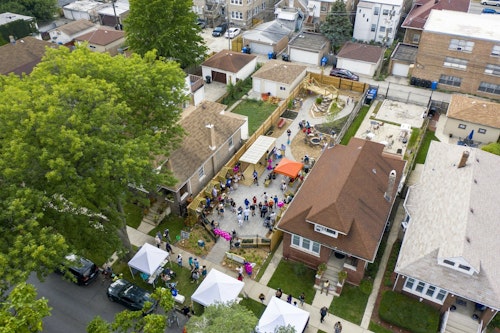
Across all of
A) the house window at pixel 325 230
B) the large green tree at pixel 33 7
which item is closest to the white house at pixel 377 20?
the house window at pixel 325 230

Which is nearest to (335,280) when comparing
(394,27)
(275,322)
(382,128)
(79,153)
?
(275,322)

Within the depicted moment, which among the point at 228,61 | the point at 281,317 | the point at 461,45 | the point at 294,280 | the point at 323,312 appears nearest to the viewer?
the point at 281,317

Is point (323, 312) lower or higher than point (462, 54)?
lower

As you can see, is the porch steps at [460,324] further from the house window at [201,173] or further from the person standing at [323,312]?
the house window at [201,173]

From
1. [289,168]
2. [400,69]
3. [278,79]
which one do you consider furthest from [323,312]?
[400,69]

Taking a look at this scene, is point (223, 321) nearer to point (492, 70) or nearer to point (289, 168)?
point (289, 168)

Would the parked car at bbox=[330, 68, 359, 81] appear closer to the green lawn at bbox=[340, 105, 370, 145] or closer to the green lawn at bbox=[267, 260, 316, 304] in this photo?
the green lawn at bbox=[340, 105, 370, 145]
